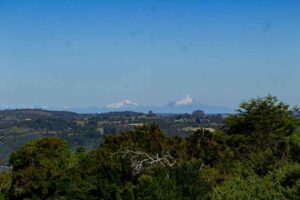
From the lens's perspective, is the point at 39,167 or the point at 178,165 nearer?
the point at 178,165

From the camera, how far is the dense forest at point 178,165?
2427 centimetres

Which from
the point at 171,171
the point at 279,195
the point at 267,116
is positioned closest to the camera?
the point at 279,195

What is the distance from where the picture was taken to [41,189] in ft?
146

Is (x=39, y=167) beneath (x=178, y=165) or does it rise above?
beneath

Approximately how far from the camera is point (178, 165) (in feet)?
83.8

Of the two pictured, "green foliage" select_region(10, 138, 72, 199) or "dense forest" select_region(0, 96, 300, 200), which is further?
"green foliage" select_region(10, 138, 72, 199)

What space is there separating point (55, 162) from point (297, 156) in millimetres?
28336

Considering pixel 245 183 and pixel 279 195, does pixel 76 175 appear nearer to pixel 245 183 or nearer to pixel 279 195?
pixel 245 183

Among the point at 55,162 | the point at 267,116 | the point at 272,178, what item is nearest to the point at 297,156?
the point at 272,178

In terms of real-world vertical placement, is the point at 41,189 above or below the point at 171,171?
below

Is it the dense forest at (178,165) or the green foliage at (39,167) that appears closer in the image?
the dense forest at (178,165)

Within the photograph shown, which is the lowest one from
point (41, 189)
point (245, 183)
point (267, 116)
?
point (41, 189)

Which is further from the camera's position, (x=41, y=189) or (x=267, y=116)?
(x=267, y=116)

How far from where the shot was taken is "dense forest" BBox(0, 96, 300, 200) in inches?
955
